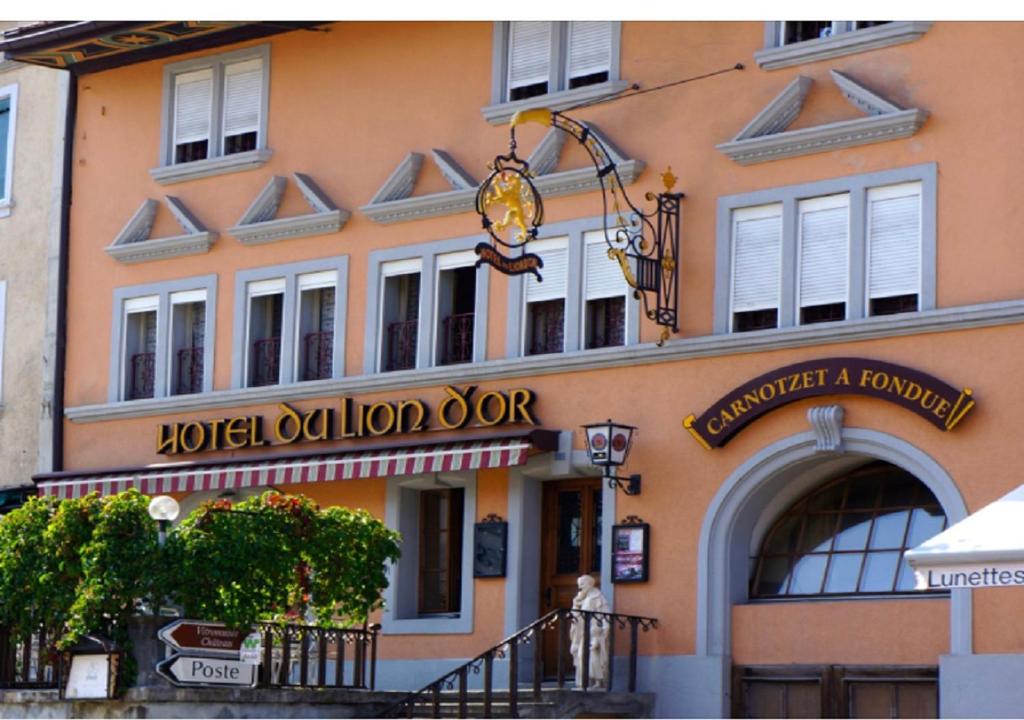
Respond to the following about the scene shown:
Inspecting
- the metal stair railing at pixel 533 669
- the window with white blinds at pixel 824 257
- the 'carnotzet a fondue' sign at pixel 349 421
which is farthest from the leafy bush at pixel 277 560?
the window with white blinds at pixel 824 257

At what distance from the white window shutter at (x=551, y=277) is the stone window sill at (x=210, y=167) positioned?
4603 millimetres

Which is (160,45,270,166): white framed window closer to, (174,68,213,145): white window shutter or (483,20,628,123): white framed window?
(174,68,213,145): white window shutter

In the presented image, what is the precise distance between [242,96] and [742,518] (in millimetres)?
9615

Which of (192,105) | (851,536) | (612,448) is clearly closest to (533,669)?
(612,448)

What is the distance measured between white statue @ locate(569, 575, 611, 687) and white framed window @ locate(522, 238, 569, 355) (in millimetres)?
3192

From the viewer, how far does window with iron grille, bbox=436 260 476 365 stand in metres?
28.5

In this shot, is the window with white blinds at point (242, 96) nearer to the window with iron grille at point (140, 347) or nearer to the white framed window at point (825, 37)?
the window with iron grille at point (140, 347)

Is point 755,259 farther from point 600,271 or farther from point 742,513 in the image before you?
point 742,513

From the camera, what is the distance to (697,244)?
86.3ft

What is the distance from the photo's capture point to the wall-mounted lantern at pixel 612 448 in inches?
1025

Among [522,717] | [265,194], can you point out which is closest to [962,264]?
[522,717]

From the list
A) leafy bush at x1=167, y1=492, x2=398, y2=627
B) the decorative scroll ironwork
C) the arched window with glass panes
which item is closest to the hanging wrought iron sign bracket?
the arched window with glass panes

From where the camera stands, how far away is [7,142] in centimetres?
3394

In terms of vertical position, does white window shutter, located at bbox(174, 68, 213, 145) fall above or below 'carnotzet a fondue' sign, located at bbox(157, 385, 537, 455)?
above
